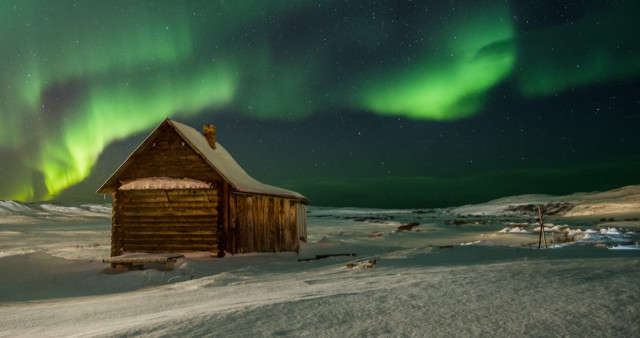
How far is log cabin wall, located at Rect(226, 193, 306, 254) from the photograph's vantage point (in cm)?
1823

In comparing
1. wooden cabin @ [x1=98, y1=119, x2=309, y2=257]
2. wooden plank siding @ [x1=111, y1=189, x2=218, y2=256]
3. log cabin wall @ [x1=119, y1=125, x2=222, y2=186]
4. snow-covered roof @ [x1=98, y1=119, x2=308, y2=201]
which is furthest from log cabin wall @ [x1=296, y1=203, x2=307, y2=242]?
log cabin wall @ [x1=119, y1=125, x2=222, y2=186]

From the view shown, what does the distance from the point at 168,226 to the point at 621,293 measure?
53.4ft

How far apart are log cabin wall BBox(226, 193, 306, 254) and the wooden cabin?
4 cm

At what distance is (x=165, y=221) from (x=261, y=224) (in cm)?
381

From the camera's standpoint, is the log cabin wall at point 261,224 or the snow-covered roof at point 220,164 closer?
the snow-covered roof at point 220,164

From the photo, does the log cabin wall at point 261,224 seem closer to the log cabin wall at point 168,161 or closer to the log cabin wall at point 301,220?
the log cabin wall at point 301,220

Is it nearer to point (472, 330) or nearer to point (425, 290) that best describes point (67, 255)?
point (425, 290)

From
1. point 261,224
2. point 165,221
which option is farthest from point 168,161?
point 261,224

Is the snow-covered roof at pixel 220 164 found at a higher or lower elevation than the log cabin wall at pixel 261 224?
higher

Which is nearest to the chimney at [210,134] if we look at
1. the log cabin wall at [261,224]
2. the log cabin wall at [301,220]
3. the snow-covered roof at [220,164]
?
the snow-covered roof at [220,164]

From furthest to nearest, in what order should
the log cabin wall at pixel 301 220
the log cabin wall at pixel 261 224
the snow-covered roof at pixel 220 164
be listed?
the log cabin wall at pixel 301 220 → the log cabin wall at pixel 261 224 → the snow-covered roof at pixel 220 164

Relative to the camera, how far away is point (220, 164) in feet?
60.5

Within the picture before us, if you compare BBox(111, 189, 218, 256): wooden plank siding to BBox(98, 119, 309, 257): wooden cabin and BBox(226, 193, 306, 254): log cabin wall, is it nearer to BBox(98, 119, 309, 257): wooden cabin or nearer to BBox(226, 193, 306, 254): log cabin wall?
BBox(98, 119, 309, 257): wooden cabin

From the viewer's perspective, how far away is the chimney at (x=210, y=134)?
20.4m
